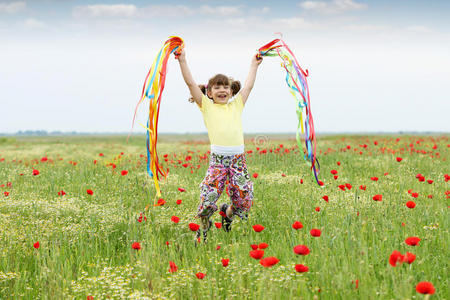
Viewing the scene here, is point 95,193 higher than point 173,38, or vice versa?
point 173,38

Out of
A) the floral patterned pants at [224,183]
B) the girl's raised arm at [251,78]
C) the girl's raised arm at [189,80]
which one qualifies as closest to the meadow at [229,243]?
the floral patterned pants at [224,183]

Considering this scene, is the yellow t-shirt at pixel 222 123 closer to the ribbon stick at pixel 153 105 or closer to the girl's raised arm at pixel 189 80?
the girl's raised arm at pixel 189 80

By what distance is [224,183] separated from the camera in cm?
432

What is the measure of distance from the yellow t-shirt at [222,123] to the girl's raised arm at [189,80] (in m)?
0.07

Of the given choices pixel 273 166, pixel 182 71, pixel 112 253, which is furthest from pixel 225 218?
pixel 273 166

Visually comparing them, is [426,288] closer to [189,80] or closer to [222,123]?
[222,123]

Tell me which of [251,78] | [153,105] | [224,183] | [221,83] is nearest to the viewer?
[153,105]

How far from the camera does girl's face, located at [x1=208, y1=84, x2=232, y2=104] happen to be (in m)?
4.38

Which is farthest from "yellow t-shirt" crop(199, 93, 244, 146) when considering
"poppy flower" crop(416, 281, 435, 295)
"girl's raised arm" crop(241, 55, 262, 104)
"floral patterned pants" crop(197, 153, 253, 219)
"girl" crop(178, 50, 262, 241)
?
"poppy flower" crop(416, 281, 435, 295)

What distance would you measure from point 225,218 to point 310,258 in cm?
154

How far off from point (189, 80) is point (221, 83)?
0.45 metres

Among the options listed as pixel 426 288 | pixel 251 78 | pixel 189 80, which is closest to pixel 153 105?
pixel 189 80

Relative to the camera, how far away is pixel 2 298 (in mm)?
→ 3102

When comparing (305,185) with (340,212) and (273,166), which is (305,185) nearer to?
(340,212)
